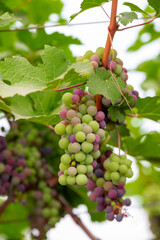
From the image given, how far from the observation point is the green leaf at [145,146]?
4.09 feet

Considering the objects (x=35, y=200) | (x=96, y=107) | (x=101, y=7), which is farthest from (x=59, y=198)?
(x=101, y=7)

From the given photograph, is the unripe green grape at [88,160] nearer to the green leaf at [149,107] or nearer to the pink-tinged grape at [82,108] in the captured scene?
the pink-tinged grape at [82,108]

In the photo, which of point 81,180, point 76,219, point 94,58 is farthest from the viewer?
point 76,219

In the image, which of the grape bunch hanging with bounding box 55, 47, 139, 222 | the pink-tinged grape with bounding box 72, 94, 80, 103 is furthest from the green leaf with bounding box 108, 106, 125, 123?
the pink-tinged grape with bounding box 72, 94, 80, 103

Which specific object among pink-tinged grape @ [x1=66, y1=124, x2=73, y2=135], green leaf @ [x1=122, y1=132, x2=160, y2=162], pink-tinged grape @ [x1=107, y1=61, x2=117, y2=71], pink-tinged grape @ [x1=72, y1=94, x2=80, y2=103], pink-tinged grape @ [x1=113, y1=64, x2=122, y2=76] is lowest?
green leaf @ [x1=122, y1=132, x2=160, y2=162]

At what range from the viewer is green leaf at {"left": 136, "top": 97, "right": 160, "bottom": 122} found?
106cm

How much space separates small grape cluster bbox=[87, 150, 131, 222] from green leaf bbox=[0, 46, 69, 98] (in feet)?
1.04

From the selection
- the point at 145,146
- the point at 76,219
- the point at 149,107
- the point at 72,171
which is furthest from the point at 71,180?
the point at 76,219

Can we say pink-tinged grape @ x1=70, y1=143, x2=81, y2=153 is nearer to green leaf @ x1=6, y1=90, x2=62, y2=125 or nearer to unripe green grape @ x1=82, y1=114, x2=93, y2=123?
unripe green grape @ x1=82, y1=114, x2=93, y2=123

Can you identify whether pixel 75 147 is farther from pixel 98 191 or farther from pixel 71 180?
pixel 98 191

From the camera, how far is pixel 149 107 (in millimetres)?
1075

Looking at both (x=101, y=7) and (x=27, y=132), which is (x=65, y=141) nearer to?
(x=101, y=7)

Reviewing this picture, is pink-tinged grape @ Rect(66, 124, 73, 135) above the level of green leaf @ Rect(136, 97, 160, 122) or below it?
above

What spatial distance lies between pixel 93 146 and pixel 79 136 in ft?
0.20
